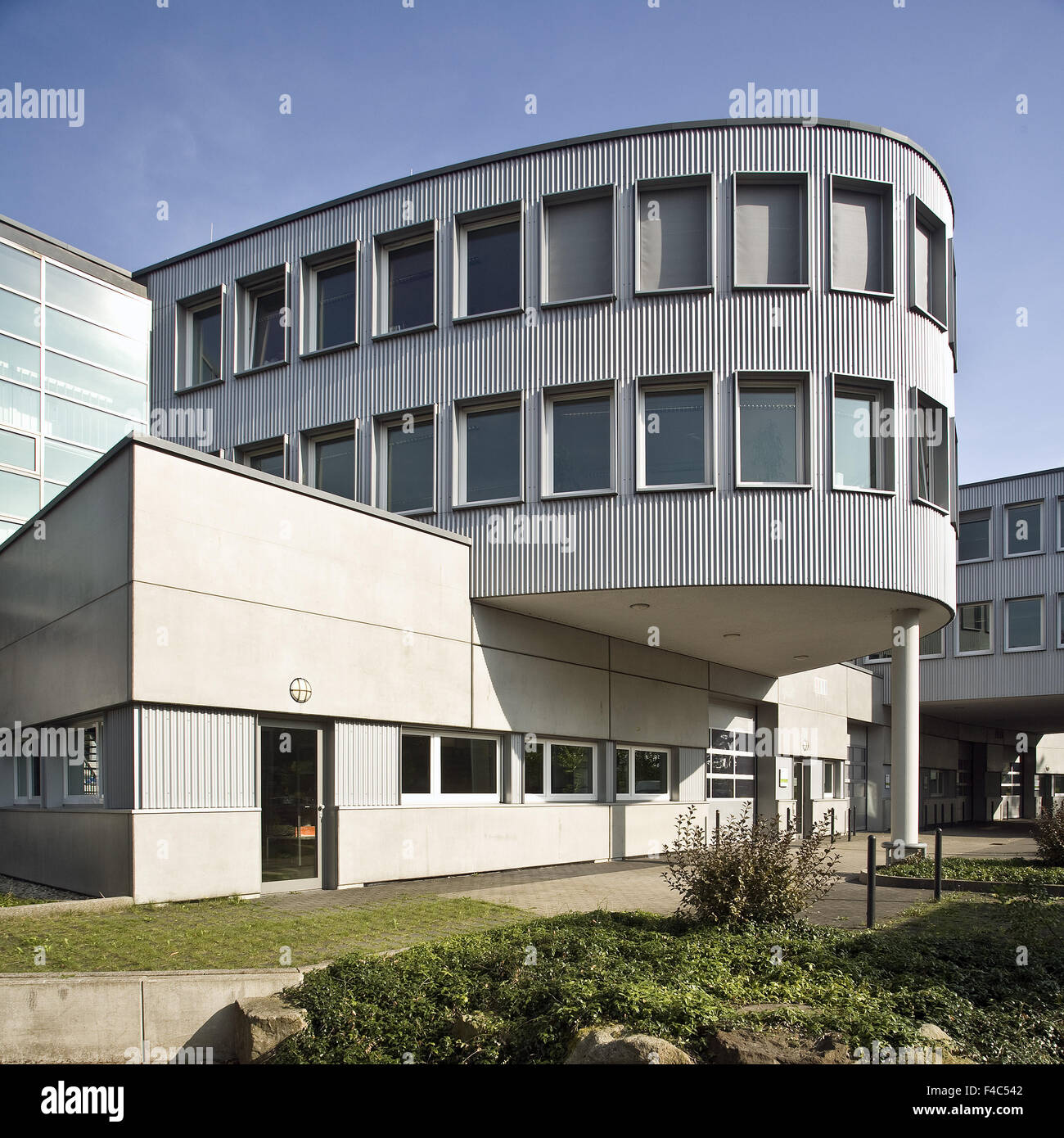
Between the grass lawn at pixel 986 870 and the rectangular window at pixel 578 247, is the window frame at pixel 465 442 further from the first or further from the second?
the grass lawn at pixel 986 870

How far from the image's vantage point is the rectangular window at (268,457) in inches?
795

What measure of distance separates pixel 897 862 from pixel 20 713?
14534 mm

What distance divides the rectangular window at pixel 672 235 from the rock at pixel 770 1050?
43.5ft

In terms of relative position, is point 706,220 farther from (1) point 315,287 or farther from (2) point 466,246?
(1) point 315,287

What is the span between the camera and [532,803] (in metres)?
18.5

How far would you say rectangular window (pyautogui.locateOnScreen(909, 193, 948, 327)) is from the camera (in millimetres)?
18031

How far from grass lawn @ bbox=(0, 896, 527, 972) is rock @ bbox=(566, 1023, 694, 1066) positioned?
282 cm

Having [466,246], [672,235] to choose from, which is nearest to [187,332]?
[466,246]

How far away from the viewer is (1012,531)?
38.6 metres

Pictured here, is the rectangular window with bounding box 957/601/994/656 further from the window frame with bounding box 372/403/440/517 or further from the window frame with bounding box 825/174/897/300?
the window frame with bounding box 372/403/440/517

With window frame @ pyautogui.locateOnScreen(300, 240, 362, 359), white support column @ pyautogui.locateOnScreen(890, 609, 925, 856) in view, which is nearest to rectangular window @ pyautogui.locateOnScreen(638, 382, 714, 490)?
white support column @ pyautogui.locateOnScreen(890, 609, 925, 856)

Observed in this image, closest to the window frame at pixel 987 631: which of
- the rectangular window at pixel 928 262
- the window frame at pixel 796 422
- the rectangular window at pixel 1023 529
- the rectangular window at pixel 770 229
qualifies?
the rectangular window at pixel 1023 529

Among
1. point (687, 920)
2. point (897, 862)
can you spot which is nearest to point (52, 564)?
point (687, 920)

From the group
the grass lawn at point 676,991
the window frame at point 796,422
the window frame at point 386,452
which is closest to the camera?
the grass lawn at point 676,991
